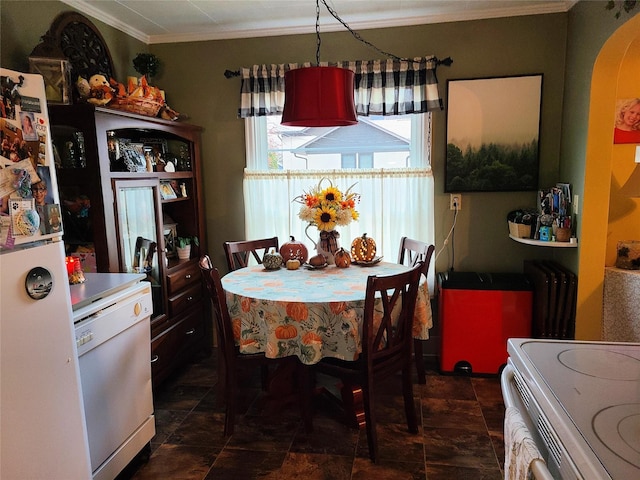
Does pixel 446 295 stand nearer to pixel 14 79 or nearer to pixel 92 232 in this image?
pixel 92 232

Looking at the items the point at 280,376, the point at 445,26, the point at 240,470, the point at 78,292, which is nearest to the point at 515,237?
the point at 445,26

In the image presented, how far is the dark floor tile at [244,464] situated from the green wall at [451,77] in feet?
5.55

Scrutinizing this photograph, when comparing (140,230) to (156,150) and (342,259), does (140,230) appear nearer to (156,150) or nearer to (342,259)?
(156,150)

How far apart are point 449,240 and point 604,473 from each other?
261cm

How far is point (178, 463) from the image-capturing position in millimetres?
2217

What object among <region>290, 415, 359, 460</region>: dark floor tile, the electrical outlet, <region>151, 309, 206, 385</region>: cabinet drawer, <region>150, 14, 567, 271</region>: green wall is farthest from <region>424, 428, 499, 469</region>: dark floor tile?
<region>151, 309, 206, 385</region>: cabinet drawer

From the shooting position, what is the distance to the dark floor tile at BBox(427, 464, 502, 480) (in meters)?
2.06

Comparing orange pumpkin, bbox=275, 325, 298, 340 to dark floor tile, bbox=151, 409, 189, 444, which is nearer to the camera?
orange pumpkin, bbox=275, 325, 298, 340

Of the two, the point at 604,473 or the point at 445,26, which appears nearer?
the point at 604,473

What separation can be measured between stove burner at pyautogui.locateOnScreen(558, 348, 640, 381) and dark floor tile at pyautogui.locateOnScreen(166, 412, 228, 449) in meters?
1.78

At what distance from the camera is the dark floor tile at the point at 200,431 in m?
2.38

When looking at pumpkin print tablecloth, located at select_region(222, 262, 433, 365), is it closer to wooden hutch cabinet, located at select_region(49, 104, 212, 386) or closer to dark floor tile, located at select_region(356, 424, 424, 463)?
dark floor tile, located at select_region(356, 424, 424, 463)

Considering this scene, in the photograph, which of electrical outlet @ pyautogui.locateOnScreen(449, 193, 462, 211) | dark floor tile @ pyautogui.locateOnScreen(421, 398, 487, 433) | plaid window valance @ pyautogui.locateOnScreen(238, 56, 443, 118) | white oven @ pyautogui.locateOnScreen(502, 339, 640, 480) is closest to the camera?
white oven @ pyautogui.locateOnScreen(502, 339, 640, 480)

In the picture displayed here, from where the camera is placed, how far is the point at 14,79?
52.8 inches
